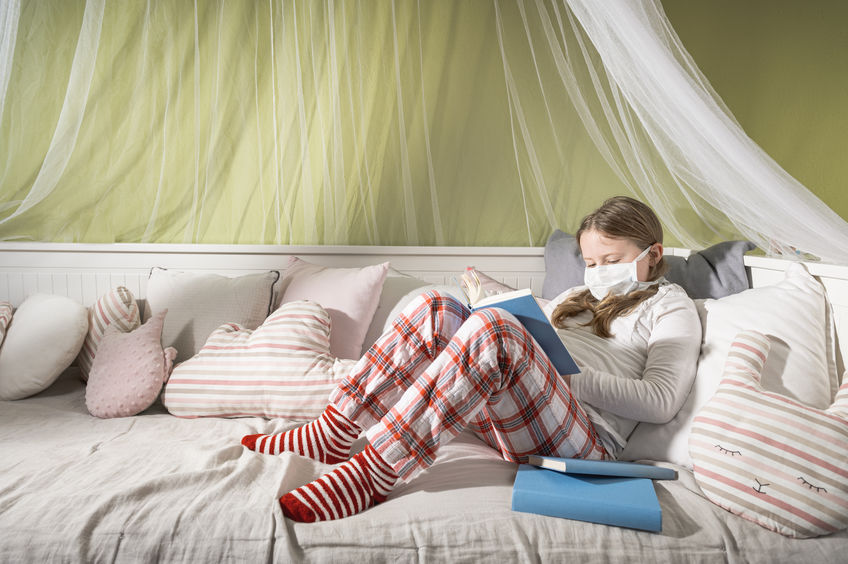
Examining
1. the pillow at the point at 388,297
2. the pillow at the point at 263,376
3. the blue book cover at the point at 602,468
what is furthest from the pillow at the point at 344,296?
the blue book cover at the point at 602,468

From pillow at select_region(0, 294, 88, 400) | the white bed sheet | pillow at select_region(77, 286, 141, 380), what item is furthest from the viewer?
pillow at select_region(77, 286, 141, 380)

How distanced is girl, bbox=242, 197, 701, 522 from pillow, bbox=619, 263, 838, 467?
5 cm

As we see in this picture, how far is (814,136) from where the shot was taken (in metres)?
2.24

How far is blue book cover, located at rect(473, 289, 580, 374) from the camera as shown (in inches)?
48.0

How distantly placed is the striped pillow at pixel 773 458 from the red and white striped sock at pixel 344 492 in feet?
2.05

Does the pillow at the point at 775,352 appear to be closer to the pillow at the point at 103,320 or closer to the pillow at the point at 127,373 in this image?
the pillow at the point at 127,373

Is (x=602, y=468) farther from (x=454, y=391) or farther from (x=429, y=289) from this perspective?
(x=429, y=289)

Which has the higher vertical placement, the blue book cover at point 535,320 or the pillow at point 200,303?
the blue book cover at point 535,320

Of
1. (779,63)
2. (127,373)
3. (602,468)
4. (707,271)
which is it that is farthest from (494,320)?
(779,63)

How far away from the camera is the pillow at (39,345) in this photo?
1732mm

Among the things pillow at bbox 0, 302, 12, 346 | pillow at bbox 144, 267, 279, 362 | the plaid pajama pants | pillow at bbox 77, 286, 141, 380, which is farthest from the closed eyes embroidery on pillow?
pillow at bbox 0, 302, 12, 346

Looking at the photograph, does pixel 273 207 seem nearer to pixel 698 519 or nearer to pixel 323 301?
pixel 323 301

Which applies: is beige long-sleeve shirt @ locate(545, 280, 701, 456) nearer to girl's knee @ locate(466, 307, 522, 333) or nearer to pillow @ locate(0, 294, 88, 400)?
girl's knee @ locate(466, 307, 522, 333)

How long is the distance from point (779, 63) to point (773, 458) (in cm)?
179
